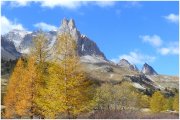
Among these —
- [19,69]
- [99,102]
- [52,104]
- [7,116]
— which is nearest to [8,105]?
[7,116]

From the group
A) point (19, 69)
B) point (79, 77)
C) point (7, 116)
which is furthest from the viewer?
point (7, 116)

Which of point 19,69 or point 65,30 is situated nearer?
point 65,30

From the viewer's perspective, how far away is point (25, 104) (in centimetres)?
4397

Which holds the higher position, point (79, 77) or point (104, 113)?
point (79, 77)

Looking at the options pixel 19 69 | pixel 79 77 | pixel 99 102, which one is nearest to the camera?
pixel 79 77

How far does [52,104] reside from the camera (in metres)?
36.4

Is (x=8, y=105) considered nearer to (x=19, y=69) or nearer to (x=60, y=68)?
(x=19, y=69)

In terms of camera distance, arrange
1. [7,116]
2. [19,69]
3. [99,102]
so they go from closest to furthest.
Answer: [19,69] < [7,116] < [99,102]

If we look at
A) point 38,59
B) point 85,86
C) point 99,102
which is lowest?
point 99,102

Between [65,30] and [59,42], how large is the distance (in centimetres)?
A: 135

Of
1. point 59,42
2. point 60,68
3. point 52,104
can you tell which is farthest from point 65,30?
point 52,104

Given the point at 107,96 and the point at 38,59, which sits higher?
the point at 38,59

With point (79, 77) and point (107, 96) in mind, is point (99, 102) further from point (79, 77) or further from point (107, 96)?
point (79, 77)

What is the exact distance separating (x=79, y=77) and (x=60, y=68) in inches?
77.3
